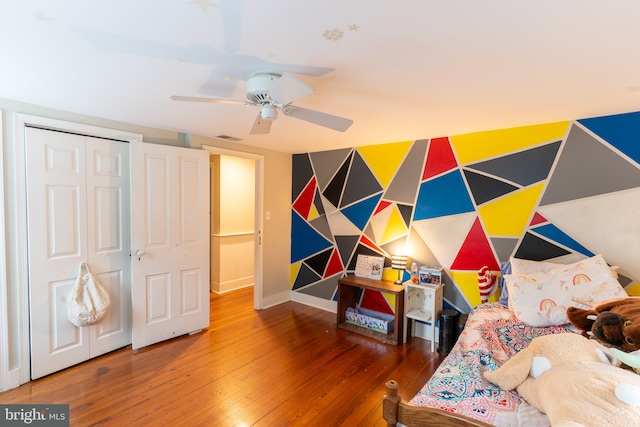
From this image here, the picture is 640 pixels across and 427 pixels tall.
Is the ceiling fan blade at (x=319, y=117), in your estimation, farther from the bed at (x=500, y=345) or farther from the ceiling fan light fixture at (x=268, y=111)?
the bed at (x=500, y=345)

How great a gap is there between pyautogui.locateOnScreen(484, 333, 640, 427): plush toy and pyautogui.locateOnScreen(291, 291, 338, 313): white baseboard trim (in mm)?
2753

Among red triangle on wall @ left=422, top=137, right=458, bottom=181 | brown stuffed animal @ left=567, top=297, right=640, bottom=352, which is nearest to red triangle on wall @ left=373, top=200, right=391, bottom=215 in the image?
red triangle on wall @ left=422, top=137, right=458, bottom=181

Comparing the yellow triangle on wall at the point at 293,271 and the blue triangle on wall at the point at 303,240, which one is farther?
the yellow triangle on wall at the point at 293,271

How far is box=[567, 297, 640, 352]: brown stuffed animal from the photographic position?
153 cm

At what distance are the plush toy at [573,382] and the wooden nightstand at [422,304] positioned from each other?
1.46 metres

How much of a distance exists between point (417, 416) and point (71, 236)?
2991 mm

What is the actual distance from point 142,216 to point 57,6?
2.11 meters

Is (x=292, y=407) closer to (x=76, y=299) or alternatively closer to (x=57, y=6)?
(x=76, y=299)

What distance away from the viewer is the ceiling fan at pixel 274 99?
152 centimetres

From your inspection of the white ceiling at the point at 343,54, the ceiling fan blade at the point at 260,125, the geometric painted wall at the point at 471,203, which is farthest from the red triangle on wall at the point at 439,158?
the ceiling fan blade at the point at 260,125

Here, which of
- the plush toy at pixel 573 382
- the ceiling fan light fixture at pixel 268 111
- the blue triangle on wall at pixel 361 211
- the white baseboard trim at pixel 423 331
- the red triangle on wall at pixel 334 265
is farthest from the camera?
the red triangle on wall at pixel 334 265

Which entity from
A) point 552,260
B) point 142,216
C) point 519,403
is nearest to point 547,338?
point 519,403

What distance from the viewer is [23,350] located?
95.3 inches

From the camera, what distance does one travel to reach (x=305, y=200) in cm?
450
